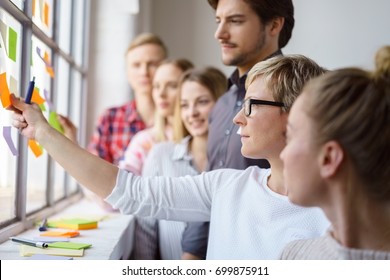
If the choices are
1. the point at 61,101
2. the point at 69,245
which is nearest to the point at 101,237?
the point at 69,245

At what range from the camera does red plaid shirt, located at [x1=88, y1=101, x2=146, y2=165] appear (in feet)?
8.29

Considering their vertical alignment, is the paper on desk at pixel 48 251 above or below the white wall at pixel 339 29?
below

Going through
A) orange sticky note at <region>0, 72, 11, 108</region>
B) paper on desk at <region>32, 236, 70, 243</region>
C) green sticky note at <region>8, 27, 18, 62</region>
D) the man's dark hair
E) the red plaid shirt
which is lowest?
paper on desk at <region>32, 236, 70, 243</region>

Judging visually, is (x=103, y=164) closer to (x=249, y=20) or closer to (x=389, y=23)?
(x=249, y=20)

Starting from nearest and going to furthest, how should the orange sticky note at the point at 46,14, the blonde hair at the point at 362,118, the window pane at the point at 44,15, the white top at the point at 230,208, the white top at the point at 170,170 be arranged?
the blonde hair at the point at 362,118, the white top at the point at 230,208, the window pane at the point at 44,15, the orange sticky note at the point at 46,14, the white top at the point at 170,170

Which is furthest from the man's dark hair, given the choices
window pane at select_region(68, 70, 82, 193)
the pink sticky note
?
window pane at select_region(68, 70, 82, 193)

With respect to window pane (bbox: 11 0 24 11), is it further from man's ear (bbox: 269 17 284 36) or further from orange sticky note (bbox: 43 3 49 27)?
man's ear (bbox: 269 17 284 36)

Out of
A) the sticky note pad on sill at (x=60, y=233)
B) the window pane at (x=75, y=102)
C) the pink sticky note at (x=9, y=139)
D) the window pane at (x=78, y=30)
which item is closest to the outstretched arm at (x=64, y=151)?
the pink sticky note at (x=9, y=139)

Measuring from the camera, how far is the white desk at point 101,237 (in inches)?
48.2

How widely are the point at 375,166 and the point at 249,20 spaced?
824 millimetres

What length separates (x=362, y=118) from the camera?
0.78 m

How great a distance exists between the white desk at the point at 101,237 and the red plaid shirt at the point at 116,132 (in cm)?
36

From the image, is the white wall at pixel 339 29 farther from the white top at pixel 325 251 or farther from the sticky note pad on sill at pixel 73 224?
the sticky note pad on sill at pixel 73 224

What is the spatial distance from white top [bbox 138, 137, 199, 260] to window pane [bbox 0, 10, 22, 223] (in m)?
0.58
